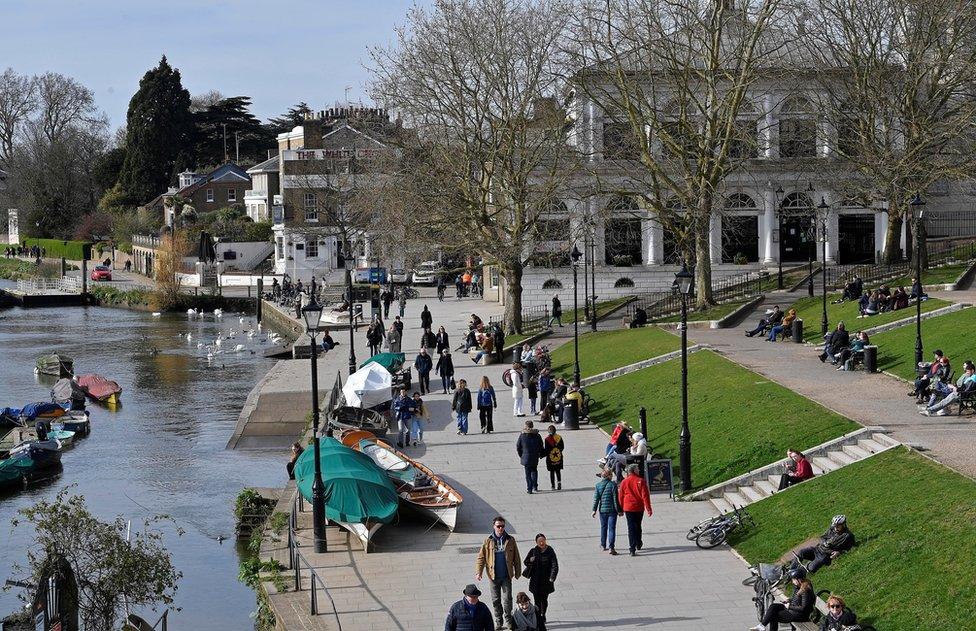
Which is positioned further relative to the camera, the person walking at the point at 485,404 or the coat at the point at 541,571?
A: the person walking at the point at 485,404

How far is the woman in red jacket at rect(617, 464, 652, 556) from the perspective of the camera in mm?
20703

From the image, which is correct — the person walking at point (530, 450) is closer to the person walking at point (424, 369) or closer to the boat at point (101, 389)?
the person walking at point (424, 369)

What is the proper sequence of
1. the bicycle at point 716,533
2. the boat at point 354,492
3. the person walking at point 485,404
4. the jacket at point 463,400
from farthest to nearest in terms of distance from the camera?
the person walking at point 485,404 → the jacket at point 463,400 → the boat at point 354,492 → the bicycle at point 716,533

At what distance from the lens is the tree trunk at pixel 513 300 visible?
51.4 meters

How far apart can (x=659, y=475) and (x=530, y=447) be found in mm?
2554

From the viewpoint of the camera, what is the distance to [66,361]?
56.7 meters

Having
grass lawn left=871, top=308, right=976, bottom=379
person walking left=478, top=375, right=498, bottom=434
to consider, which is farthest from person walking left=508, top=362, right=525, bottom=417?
grass lawn left=871, top=308, right=976, bottom=379

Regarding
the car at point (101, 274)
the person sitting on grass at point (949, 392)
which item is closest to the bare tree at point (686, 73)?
the person sitting on grass at point (949, 392)

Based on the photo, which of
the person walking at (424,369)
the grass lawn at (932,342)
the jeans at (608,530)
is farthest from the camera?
the person walking at (424,369)

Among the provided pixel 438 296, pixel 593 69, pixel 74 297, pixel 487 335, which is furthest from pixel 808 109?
pixel 74 297

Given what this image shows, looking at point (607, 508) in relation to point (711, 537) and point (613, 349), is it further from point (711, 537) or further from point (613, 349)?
point (613, 349)

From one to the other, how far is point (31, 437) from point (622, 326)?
22.9 metres

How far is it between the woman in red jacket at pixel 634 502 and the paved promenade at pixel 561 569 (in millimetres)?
350

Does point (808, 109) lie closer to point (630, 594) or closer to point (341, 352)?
point (341, 352)
